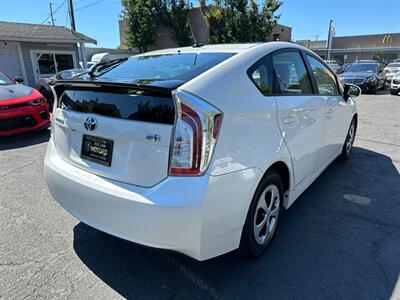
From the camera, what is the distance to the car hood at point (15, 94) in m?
6.13

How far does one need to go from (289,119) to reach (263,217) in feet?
2.77

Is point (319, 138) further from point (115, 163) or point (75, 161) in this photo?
point (75, 161)

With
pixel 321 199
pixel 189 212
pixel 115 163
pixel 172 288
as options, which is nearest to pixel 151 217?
pixel 189 212

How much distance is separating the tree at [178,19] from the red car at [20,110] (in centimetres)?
2406

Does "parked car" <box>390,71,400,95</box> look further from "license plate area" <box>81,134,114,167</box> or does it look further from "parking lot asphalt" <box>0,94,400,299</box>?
"license plate area" <box>81,134,114,167</box>

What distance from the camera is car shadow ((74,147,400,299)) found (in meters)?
2.24

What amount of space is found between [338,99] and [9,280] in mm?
3921

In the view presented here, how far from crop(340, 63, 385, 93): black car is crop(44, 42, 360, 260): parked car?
14541mm

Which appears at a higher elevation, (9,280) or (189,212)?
(189,212)

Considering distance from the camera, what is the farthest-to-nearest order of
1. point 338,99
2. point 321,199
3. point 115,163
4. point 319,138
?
point 338,99 < point 321,199 < point 319,138 < point 115,163

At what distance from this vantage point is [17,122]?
618 centimetres

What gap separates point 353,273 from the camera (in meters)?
2.41

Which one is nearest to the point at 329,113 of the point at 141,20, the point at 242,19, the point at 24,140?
the point at 24,140

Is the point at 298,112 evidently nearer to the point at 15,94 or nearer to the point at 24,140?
the point at 24,140
